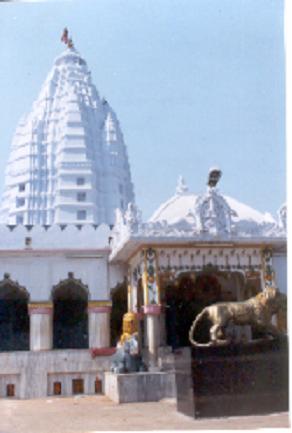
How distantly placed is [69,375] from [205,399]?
6.34m

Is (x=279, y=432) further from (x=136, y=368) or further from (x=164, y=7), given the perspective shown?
(x=164, y=7)

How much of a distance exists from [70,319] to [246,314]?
9.66m

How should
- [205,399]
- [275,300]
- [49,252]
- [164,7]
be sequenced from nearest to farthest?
1. [205,399]
2. [275,300]
3. [164,7]
4. [49,252]

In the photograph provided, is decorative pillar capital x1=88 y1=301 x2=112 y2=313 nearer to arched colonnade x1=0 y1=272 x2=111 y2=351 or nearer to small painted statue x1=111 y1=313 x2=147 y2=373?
arched colonnade x1=0 y1=272 x2=111 y2=351

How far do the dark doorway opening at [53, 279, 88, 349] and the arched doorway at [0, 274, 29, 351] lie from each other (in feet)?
3.51

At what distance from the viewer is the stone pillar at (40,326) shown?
14445mm

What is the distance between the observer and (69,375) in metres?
14.0

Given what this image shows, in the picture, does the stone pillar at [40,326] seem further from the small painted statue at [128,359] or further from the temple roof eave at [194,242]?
the small painted statue at [128,359]

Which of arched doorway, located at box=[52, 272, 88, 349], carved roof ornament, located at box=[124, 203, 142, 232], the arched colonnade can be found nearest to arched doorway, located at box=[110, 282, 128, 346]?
the arched colonnade

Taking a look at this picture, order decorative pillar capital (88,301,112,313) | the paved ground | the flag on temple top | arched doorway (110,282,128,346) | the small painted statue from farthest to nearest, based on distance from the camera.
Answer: arched doorway (110,282,128,346)
decorative pillar capital (88,301,112,313)
the flag on temple top
the small painted statue
the paved ground

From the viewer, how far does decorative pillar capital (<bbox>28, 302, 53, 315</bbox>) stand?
14664 millimetres

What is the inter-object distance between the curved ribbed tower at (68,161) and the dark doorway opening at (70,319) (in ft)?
12.8

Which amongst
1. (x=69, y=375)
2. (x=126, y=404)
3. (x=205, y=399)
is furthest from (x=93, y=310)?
(x=205, y=399)

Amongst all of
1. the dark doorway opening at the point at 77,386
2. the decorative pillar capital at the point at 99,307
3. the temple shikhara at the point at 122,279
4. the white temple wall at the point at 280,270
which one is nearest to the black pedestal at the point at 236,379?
the temple shikhara at the point at 122,279
